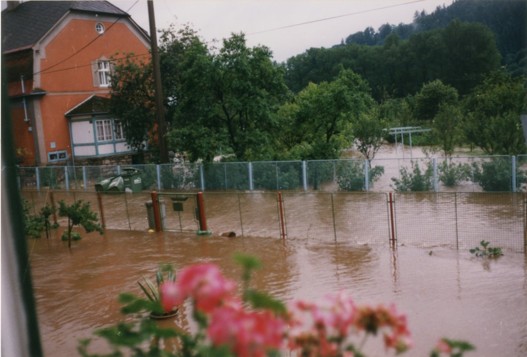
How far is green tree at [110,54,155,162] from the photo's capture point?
2536 cm

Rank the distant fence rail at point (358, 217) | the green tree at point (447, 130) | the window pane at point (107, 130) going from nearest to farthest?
1. the distant fence rail at point (358, 217)
2. the green tree at point (447, 130)
3. the window pane at point (107, 130)

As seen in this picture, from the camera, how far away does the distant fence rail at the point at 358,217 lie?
11641 mm

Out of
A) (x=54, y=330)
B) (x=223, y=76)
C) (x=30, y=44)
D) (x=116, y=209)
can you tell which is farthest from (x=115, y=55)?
(x=54, y=330)

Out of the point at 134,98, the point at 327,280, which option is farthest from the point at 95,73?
the point at 327,280

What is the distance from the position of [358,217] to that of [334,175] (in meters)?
4.86

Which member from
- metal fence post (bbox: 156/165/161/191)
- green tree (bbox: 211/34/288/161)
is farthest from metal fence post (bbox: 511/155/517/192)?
metal fence post (bbox: 156/165/161/191)

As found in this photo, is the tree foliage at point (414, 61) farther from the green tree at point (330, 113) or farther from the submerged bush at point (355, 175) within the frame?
the submerged bush at point (355, 175)

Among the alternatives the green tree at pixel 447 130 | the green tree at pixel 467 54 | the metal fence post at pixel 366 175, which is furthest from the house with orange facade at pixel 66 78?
the green tree at pixel 467 54

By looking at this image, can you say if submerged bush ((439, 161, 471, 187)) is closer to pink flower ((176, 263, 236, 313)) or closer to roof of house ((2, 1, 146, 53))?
pink flower ((176, 263, 236, 313))

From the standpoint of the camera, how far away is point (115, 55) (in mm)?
28188

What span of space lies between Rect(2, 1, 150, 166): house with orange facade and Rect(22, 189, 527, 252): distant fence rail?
9.39 m

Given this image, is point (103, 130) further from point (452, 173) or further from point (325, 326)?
point (325, 326)

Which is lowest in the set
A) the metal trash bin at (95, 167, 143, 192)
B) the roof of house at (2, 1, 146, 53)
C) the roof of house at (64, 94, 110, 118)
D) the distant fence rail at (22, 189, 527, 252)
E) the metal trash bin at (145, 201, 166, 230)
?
the distant fence rail at (22, 189, 527, 252)

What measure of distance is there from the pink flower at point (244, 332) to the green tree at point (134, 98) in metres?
24.9
